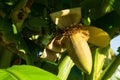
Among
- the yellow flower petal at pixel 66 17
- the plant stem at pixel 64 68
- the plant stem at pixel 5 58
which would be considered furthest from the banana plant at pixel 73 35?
the plant stem at pixel 5 58

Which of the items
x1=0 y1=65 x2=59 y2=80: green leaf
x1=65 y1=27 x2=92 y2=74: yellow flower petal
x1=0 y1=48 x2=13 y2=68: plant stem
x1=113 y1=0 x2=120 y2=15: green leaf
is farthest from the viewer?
x1=0 y1=48 x2=13 y2=68: plant stem

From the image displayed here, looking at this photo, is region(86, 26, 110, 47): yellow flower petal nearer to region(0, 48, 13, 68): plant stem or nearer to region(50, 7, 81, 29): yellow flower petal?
region(50, 7, 81, 29): yellow flower petal

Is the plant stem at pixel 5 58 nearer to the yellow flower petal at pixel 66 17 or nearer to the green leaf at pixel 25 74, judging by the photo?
the yellow flower petal at pixel 66 17

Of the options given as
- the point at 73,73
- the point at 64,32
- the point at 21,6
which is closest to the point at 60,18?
the point at 64,32

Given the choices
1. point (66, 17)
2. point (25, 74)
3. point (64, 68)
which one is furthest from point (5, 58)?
point (25, 74)

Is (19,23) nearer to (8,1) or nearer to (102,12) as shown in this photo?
(8,1)

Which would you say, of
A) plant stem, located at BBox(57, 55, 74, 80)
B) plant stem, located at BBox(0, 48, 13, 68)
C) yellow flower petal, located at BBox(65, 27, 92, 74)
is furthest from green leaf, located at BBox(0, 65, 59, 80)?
plant stem, located at BBox(0, 48, 13, 68)

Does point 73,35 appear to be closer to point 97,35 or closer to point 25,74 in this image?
point 97,35

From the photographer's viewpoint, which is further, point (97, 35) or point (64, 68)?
point (64, 68)
